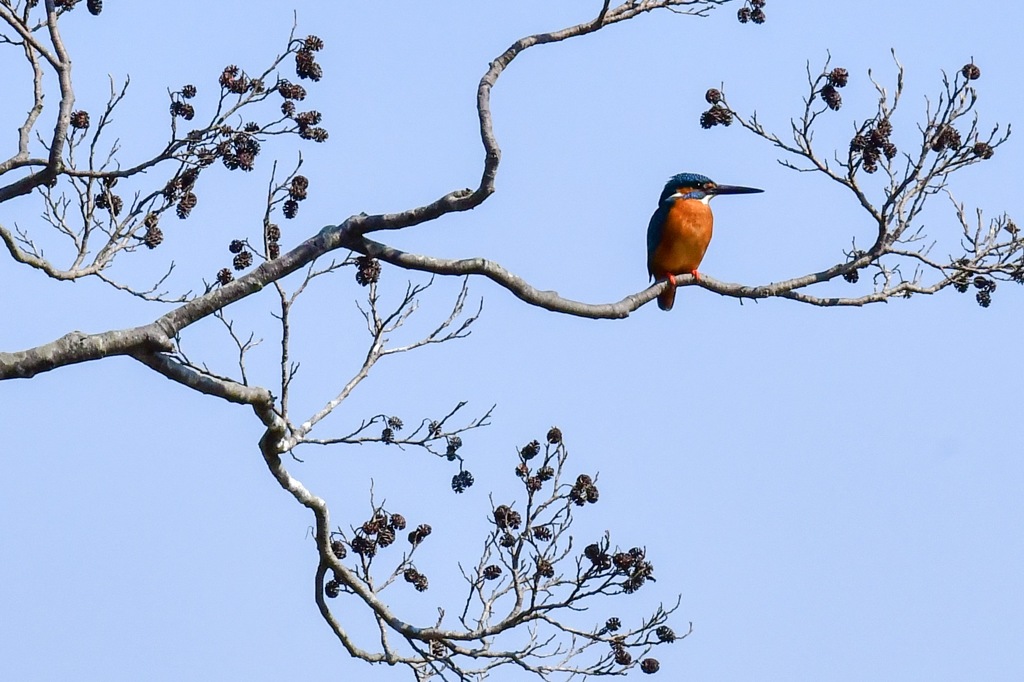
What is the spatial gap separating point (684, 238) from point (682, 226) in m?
0.07

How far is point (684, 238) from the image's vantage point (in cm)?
800

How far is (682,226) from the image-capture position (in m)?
8.00

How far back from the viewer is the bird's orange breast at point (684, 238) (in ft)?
26.3

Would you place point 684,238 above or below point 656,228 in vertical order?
below

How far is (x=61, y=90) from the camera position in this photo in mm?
5191

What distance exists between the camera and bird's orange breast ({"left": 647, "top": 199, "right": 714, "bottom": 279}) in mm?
8008

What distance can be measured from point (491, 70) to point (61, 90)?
174 cm

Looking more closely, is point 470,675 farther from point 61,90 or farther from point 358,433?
point 61,90

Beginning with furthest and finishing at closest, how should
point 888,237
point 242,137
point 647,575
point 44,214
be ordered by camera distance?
point 44,214 < point 242,137 < point 888,237 < point 647,575

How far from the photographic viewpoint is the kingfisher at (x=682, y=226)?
315 inches

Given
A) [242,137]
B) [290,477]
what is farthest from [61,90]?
[290,477]

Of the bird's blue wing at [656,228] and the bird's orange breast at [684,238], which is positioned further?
the bird's blue wing at [656,228]

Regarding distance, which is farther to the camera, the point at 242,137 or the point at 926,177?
the point at 242,137

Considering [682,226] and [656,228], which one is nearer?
[682,226]
